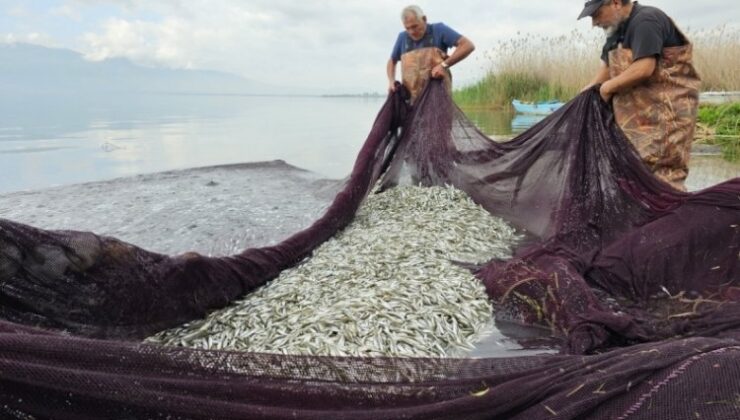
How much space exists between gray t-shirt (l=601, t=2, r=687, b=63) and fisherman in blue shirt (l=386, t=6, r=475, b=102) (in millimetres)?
2467

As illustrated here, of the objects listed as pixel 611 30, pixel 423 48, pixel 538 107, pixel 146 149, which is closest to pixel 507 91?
pixel 538 107

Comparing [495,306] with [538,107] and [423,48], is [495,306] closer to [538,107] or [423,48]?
[423,48]

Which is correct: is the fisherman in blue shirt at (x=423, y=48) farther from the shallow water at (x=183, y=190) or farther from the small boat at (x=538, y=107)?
the small boat at (x=538, y=107)

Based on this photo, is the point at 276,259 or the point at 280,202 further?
the point at 280,202

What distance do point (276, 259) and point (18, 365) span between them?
8.83 ft

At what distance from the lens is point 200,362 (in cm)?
185

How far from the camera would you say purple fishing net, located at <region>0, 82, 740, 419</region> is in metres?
1.77

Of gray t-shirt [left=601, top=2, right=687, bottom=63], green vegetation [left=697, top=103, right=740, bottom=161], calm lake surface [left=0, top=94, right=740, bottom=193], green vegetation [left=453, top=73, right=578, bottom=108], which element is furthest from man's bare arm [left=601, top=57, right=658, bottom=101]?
green vegetation [left=453, top=73, right=578, bottom=108]

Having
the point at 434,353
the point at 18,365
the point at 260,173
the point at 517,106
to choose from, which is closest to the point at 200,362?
the point at 18,365

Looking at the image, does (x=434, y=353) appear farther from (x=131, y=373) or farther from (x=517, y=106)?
(x=517, y=106)

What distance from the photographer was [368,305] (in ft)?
11.8

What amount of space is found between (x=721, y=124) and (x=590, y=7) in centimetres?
1057

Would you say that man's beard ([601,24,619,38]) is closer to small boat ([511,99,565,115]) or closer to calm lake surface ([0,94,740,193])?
calm lake surface ([0,94,740,193])

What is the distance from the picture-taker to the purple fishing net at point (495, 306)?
5.81ft
